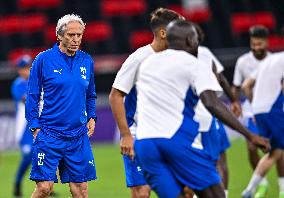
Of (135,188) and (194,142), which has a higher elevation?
(194,142)

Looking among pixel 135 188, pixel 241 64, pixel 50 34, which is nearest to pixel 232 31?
pixel 50 34

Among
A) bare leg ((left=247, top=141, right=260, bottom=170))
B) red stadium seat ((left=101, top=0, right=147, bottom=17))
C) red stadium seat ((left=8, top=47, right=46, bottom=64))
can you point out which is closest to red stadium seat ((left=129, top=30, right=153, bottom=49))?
red stadium seat ((left=101, top=0, right=147, bottom=17))

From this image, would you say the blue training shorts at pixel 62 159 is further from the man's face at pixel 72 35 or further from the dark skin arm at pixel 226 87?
the dark skin arm at pixel 226 87

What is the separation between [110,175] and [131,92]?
725cm

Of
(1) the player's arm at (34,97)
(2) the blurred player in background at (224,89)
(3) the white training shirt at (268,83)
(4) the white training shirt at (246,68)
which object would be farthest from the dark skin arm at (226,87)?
(1) the player's arm at (34,97)

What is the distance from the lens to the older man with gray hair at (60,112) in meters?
9.27

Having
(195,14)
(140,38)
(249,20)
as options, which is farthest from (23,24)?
(249,20)

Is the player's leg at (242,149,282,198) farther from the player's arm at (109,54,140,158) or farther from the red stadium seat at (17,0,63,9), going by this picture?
the red stadium seat at (17,0,63,9)

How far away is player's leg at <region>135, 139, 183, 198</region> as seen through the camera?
291 inches

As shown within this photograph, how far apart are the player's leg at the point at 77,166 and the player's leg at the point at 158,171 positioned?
1981mm

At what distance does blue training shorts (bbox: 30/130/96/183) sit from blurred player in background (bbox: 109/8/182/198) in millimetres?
422

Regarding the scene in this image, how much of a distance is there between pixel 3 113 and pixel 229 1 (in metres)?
6.24

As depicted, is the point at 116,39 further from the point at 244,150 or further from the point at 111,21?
the point at 244,150

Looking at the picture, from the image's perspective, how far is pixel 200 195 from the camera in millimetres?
7453
